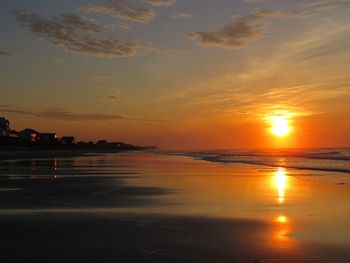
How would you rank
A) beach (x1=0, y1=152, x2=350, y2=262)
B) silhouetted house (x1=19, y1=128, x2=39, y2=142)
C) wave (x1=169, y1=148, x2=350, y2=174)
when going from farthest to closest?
1. silhouetted house (x1=19, y1=128, x2=39, y2=142)
2. wave (x1=169, y1=148, x2=350, y2=174)
3. beach (x1=0, y1=152, x2=350, y2=262)

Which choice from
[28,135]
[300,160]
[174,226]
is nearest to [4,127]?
[28,135]

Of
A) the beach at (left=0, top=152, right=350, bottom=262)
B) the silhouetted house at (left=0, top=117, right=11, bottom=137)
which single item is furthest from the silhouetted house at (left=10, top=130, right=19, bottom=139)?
the beach at (left=0, top=152, right=350, bottom=262)

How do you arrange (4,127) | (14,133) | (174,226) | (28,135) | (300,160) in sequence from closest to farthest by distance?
(174,226) → (300,160) → (4,127) → (28,135) → (14,133)

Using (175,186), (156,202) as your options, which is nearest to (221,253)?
(156,202)

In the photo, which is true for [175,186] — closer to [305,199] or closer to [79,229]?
[305,199]

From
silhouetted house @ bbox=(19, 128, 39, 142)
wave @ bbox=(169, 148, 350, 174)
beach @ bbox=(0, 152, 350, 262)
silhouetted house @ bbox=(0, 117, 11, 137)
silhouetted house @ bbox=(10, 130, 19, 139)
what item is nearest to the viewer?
beach @ bbox=(0, 152, 350, 262)

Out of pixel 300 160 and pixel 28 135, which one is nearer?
pixel 300 160

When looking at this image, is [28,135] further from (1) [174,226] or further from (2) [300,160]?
(1) [174,226]

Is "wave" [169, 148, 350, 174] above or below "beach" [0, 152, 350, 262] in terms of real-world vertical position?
above

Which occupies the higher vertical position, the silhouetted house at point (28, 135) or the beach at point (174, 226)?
the silhouetted house at point (28, 135)

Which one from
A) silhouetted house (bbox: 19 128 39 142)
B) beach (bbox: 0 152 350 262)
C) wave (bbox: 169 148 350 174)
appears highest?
silhouetted house (bbox: 19 128 39 142)

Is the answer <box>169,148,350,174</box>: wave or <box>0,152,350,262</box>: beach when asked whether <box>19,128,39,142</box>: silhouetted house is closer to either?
<box>169,148,350,174</box>: wave

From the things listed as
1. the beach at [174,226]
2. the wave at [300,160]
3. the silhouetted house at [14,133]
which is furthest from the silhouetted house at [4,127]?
the beach at [174,226]

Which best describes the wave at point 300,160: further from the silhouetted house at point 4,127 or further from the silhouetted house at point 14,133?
the silhouetted house at point 14,133
